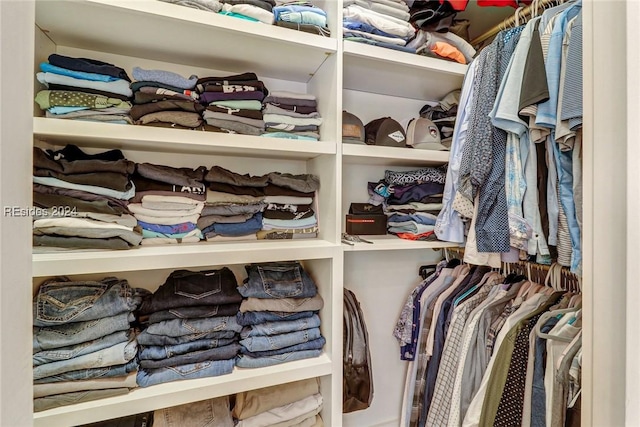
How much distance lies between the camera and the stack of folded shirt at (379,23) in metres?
1.06

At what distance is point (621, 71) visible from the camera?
314 millimetres

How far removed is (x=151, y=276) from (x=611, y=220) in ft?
3.97

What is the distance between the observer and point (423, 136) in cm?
127

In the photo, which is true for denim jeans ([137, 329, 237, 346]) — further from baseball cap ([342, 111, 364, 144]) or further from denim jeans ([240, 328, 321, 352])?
Answer: baseball cap ([342, 111, 364, 144])

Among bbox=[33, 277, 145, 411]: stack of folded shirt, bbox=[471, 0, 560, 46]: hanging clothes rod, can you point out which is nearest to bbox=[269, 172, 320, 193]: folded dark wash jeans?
bbox=[33, 277, 145, 411]: stack of folded shirt

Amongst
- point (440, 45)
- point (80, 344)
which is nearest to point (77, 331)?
point (80, 344)

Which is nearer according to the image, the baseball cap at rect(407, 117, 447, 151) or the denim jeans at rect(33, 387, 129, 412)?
the denim jeans at rect(33, 387, 129, 412)

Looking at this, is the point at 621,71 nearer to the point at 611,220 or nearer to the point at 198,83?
the point at 611,220

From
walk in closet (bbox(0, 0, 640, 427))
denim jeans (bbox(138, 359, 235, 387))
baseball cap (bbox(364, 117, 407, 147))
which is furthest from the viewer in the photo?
baseball cap (bbox(364, 117, 407, 147))

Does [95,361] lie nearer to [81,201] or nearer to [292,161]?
[81,201]

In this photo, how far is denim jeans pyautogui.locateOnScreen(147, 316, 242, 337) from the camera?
2.88 feet

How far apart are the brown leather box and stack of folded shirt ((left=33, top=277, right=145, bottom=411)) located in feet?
2.68

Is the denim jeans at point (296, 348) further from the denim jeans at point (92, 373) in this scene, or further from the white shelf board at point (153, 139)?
the white shelf board at point (153, 139)

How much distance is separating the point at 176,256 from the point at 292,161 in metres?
0.61
